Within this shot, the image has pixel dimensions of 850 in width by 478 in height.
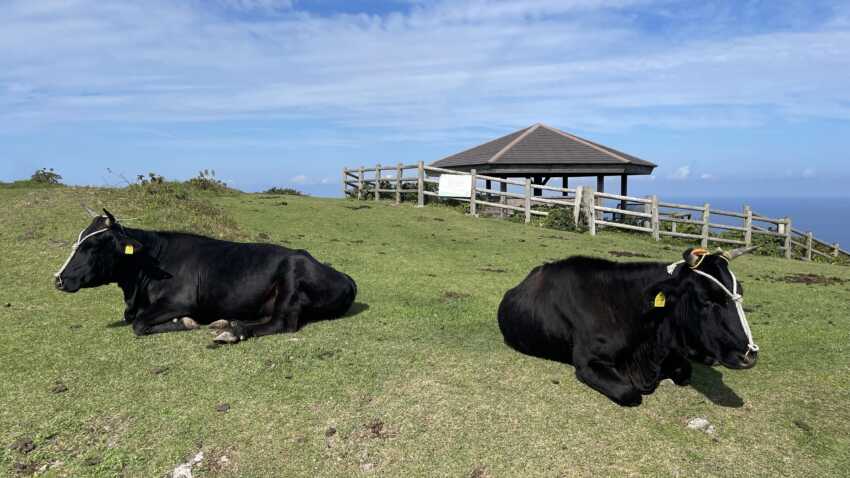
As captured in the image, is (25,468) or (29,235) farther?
(29,235)

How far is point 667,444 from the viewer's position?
16.0 ft

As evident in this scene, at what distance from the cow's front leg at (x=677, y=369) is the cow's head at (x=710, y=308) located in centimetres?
37

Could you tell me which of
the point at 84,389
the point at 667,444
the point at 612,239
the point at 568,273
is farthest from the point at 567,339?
the point at 612,239

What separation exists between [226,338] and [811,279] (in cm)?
1226

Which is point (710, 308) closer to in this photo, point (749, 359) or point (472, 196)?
point (749, 359)

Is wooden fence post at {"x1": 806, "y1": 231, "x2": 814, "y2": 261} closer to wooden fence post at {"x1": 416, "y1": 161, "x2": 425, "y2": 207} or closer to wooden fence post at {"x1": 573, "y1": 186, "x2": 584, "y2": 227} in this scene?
wooden fence post at {"x1": 573, "y1": 186, "x2": 584, "y2": 227}

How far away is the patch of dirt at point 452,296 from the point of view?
9.80 meters

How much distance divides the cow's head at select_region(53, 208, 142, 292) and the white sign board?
17.2 metres

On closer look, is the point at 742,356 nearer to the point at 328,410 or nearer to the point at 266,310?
the point at 328,410

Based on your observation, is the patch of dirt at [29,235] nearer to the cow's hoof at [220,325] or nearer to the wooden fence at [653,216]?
the cow's hoof at [220,325]

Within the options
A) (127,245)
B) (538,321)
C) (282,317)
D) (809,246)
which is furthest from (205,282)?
(809,246)

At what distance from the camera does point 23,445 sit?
4.90 meters

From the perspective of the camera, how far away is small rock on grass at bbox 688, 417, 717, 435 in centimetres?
511

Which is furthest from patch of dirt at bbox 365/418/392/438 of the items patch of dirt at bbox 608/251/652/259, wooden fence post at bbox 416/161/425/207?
wooden fence post at bbox 416/161/425/207
